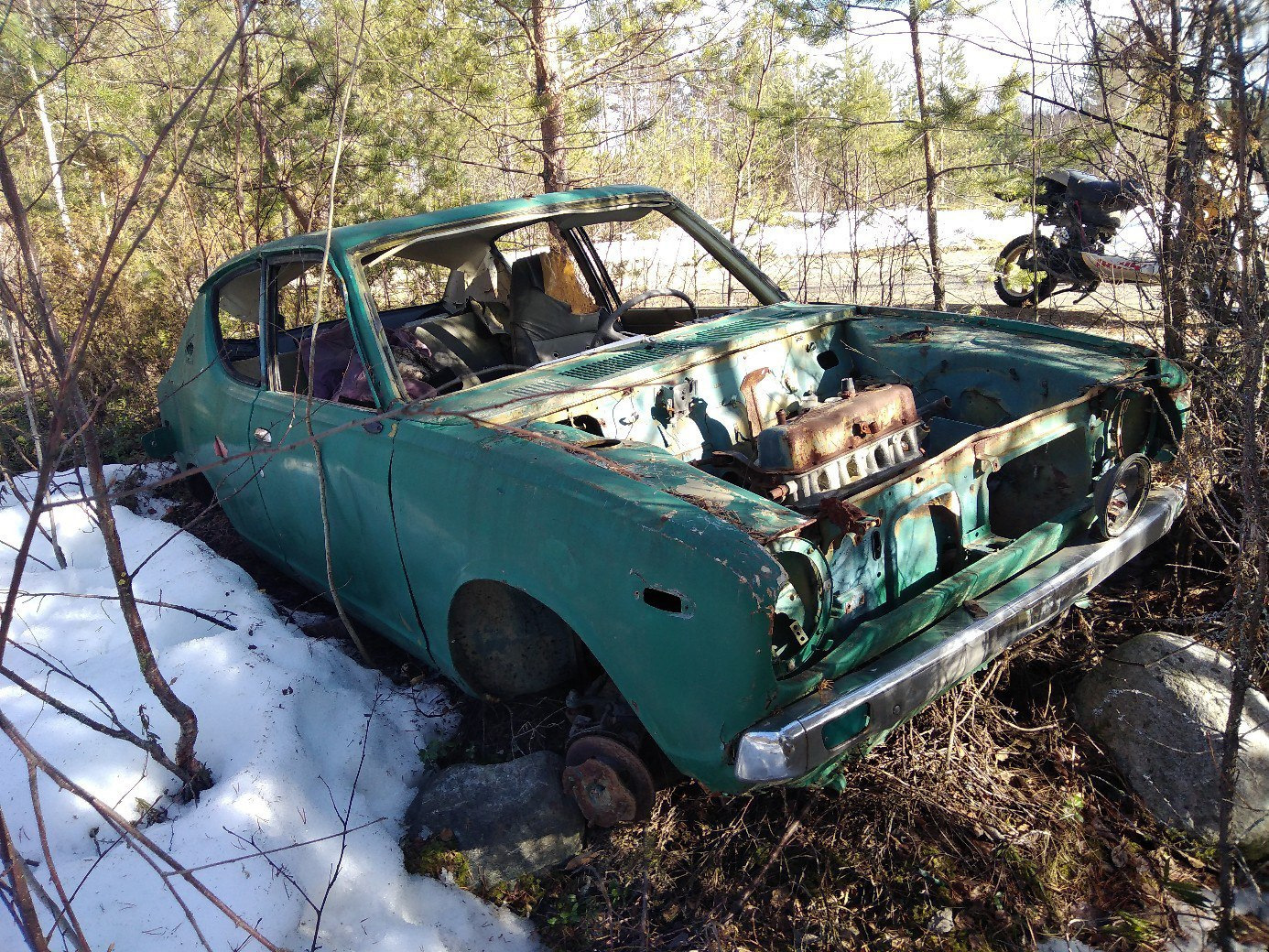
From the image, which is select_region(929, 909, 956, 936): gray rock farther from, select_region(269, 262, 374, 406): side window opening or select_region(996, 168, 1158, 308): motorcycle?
select_region(996, 168, 1158, 308): motorcycle

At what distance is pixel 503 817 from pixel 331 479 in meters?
1.32

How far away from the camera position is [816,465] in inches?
105

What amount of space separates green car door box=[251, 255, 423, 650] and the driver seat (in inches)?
29.3

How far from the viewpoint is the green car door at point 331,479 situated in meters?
2.90

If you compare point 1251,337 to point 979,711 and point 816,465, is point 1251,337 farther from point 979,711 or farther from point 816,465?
point 979,711

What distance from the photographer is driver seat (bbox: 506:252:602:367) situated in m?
3.83

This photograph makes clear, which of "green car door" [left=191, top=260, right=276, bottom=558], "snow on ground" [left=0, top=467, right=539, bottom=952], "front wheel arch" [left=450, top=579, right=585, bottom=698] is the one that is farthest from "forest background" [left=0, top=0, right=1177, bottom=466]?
"front wheel arch" [left=450, top=579, right=585, bottom=698]

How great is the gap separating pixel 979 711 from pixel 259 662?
7.93 ft

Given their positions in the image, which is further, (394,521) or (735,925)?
(394,521)

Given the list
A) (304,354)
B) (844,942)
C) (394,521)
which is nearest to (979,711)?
(844,942)

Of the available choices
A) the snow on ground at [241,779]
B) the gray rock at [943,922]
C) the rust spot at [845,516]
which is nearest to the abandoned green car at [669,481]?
the rust spot at [845,516]

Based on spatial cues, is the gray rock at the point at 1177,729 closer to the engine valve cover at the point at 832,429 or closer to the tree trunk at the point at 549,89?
the engine valve cover at the point at 832,429

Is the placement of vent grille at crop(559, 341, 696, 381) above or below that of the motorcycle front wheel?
above

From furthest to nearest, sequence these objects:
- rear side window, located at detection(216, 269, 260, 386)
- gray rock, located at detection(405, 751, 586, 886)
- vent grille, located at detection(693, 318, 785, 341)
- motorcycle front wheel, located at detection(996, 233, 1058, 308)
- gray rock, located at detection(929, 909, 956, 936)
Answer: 1. motorcycle front wheel, located at detection(996, 233, 1058, 308)
2. rear side window, located at detection(216, 269, 260, 386)
3. vent grille, located at detection(693, 318, 785, 341)
4. gray rock, located at detection(405, 751, 586, 886)
5. gray rock, located at detection(929, 909, 956, 936)
